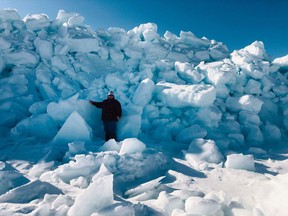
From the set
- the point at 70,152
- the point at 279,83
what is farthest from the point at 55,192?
the point at 279,83

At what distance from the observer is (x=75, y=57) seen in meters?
7.27

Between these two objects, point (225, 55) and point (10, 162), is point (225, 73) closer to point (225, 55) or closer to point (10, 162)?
point (225, 55)

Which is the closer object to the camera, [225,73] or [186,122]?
[186,122]

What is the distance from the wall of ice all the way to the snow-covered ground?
0.09 feet

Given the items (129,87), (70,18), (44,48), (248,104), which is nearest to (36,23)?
(70,18)

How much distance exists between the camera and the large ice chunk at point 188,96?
557 cm

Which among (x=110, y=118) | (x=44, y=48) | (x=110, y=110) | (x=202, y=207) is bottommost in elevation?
(x=202, y=207)

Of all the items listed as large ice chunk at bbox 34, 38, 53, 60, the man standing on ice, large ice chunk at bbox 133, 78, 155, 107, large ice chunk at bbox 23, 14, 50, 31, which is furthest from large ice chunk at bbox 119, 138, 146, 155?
large ice chunk at bbox 23, 14, 50, 31

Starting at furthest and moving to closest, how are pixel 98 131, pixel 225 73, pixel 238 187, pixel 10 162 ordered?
1. pixel 225 73
2. pixel 98 131
3. pixel 10 162
4. pixel 238 187

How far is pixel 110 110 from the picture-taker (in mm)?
5023

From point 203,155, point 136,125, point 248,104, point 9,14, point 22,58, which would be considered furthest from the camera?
point 9,14

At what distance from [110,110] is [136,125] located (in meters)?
0.56

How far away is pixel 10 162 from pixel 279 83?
673 centimetres

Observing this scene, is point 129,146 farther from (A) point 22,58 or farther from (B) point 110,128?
(A) point 22,58
